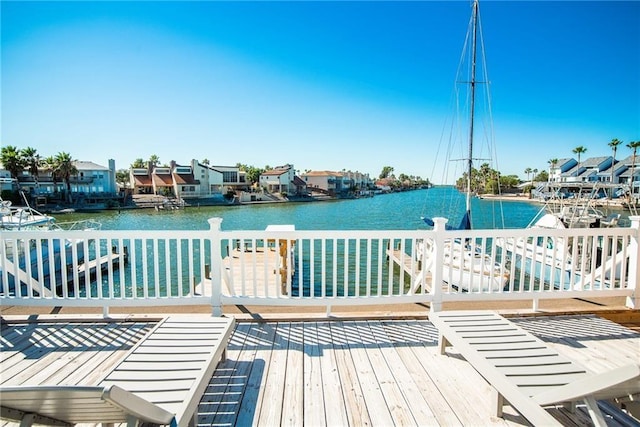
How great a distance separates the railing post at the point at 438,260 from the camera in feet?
10.7

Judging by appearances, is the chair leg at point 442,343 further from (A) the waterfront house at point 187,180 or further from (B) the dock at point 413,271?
(A) the waterfront house at point 187,180

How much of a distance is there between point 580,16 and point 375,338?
810 centimetres

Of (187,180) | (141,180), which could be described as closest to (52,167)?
(141,180)

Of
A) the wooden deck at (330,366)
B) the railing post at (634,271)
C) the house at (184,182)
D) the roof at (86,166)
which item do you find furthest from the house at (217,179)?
the railing post at (634,271)

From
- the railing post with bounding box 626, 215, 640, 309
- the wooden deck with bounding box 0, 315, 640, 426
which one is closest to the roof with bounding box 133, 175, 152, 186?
the wooden deck with bounding box 0, 315, 640, 426

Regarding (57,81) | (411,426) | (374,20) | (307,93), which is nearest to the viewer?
(411,426)

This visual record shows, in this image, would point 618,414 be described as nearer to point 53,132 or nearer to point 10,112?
point 10,112

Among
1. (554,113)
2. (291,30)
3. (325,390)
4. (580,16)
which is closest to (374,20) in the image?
(291,30)

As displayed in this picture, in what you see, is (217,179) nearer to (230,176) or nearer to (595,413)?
(230,176)

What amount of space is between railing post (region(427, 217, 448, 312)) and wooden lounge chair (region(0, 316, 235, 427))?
211 cm

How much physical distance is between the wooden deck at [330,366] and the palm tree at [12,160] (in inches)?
1907

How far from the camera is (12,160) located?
1475 inches

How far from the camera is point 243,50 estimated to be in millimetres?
9523

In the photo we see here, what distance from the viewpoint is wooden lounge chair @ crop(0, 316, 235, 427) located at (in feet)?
3.83
